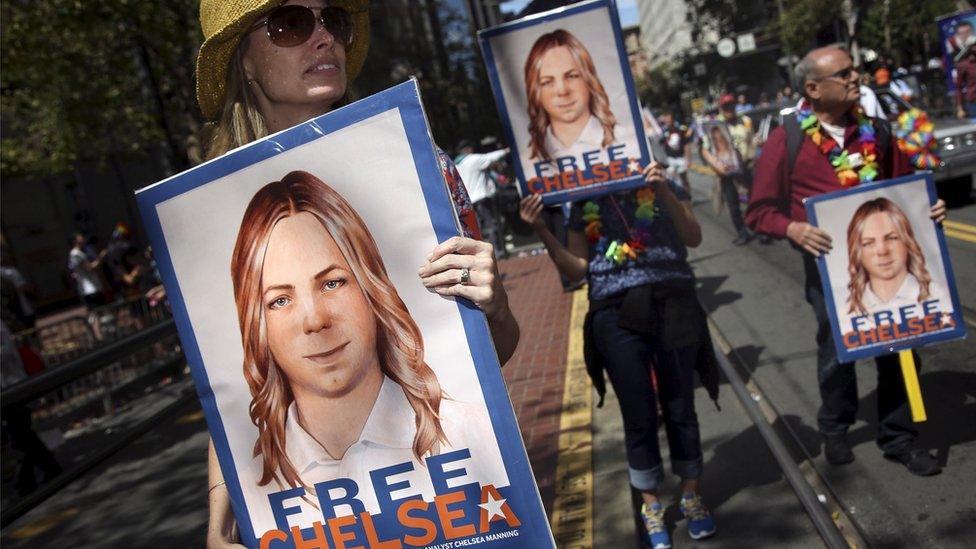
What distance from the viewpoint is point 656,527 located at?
167 inches

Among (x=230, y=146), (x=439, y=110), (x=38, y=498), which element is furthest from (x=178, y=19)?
(x=230, y=146)

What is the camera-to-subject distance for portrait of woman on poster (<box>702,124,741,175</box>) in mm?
13430

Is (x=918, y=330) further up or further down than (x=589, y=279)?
further down

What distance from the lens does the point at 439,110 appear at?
2669 centimetres

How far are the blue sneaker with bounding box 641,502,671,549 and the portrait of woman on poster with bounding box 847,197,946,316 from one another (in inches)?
49.9

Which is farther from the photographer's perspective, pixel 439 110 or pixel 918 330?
pixel 439 110

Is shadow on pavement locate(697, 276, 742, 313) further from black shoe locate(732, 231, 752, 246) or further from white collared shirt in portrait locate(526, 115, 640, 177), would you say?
white collared shirt in portrait locate(526, 115, 640, 177)

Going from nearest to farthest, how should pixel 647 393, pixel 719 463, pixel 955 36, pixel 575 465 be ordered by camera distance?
pixel 647 393 → pixel 719 463 → pixel 575 465 → pixel 955 36

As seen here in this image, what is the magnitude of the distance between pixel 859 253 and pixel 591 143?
1.40 m

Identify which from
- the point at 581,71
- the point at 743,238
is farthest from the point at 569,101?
the point at 743,238

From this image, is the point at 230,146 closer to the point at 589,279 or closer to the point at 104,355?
the point at 589,279

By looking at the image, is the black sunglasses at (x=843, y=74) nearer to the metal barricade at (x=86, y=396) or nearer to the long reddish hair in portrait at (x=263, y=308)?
the long reddish hair in portrait at (x=263, y=308)

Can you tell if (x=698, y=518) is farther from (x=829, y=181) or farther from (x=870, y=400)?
(x=870, y=400)

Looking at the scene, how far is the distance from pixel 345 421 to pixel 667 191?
8.30 ft
